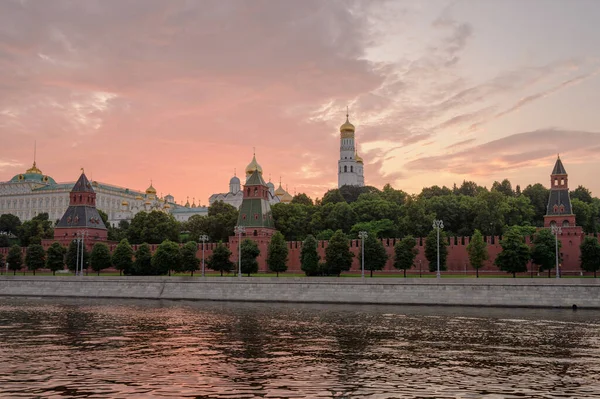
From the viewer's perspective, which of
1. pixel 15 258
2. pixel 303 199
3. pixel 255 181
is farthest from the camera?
pixel 303 199

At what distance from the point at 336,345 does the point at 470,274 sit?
127 feet

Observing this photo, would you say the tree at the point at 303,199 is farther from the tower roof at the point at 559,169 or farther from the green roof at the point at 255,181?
the tower roof at the point at 559,169

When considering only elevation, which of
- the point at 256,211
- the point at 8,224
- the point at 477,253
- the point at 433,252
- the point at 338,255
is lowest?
the point at 338,255

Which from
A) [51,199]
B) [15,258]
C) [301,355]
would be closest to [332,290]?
[301,355]

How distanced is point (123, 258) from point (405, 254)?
99.6 feet

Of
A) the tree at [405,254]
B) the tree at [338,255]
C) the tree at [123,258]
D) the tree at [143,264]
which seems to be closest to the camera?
the tree at [405,254]

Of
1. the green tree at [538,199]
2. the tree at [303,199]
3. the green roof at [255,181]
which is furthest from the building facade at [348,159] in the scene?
the green roof at [255,181]

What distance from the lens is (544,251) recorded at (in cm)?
5784

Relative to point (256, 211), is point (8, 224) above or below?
above

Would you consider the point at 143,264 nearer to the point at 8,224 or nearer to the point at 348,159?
the point at 8,224

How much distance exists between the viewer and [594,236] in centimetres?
5981

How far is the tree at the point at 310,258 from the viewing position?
6531 centimetres

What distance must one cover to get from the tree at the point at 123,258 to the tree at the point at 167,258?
365cm

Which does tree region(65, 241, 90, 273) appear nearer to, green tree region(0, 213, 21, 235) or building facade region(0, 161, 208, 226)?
green tree region(0, 213, 21, 235)
